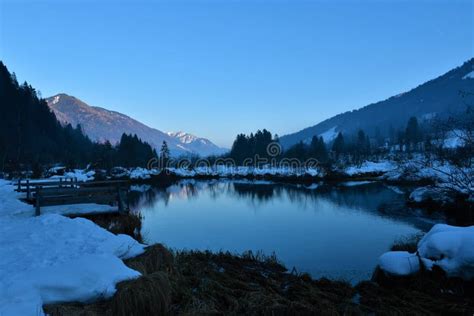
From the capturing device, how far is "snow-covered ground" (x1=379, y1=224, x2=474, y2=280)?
7.08 meters

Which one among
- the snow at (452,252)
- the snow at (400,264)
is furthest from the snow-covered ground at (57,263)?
the snow at (452,252)

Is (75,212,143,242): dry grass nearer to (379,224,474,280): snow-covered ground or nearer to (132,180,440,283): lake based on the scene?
(132,180,440,283): lake

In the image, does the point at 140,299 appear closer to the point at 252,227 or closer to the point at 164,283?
the point at 164,283

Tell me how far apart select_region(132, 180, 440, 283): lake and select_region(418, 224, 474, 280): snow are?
7.22ft

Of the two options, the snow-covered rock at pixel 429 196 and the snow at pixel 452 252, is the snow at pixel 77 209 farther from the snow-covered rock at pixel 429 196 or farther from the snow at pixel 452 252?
the snow-covered rock at pixel 429 196

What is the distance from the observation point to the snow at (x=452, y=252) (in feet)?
23.1

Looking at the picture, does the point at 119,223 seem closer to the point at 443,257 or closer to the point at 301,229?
the point at 301,229

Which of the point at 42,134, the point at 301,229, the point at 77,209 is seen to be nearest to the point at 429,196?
the point at 301,229

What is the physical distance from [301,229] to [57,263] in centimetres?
1324

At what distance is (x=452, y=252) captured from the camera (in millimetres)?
7402

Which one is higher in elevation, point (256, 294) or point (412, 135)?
point (412, 135)

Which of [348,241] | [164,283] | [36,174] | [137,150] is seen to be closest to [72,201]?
[164,283]

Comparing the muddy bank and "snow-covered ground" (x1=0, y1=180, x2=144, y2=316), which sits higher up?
"snow-covered ground" (x1=0, y1=180, x2=144, y2=316)

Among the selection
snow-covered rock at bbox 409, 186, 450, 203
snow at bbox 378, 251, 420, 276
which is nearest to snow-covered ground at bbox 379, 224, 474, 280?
snow at bbox 378, 251, 420, 276
